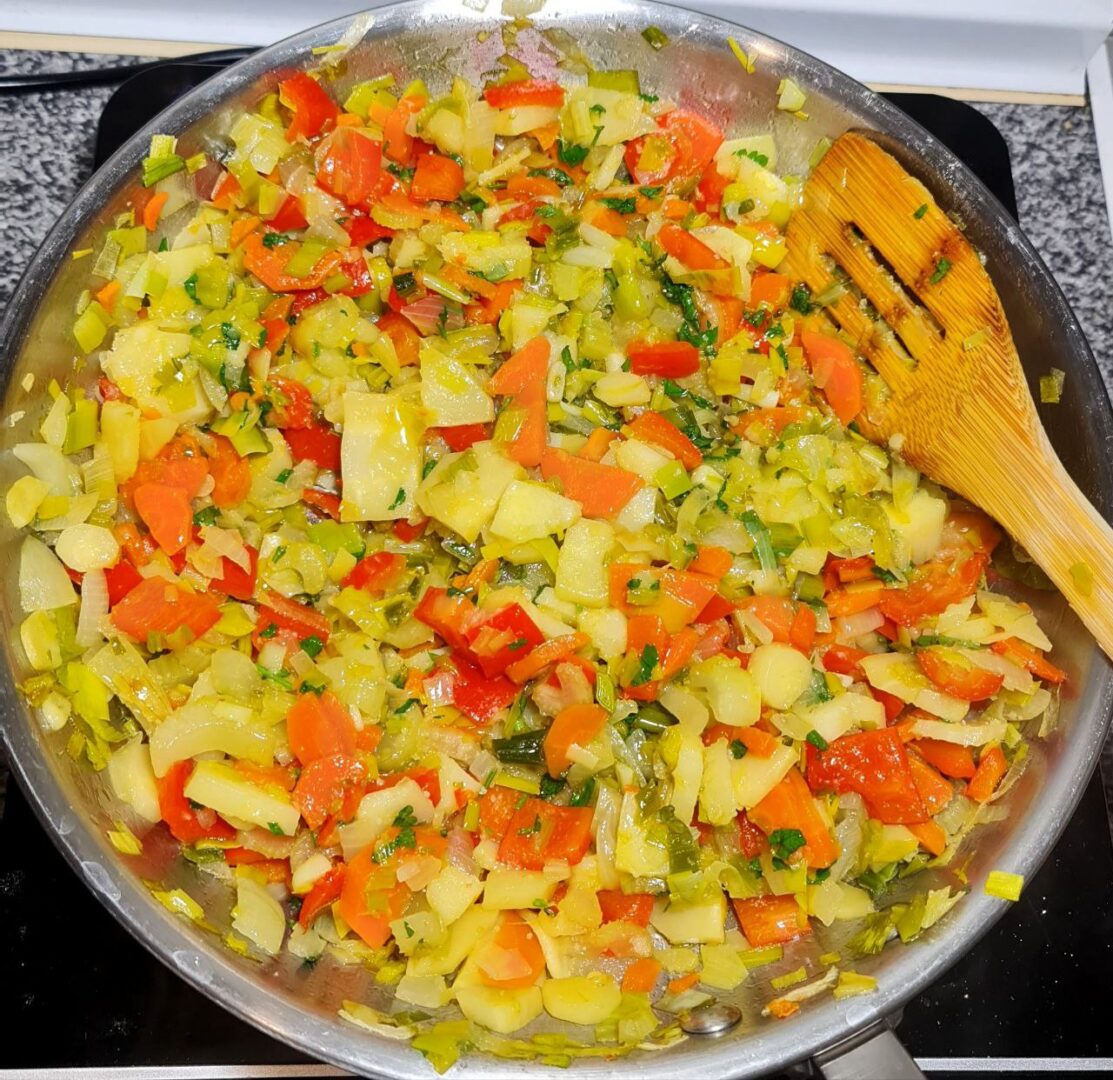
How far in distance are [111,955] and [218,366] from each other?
82 cm

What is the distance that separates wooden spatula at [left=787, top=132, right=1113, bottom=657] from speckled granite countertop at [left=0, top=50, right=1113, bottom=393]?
622mm

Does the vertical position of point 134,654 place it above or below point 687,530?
below

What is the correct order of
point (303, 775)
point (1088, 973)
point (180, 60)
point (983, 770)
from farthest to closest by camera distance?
point (180, 60) → point (1088, 973) → point (983, 770) → point (303, 775)

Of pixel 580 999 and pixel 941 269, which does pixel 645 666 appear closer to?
pixel 580 999

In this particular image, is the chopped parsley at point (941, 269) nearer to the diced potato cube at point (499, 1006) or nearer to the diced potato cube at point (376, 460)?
the diced potato cube at point (376, 460)

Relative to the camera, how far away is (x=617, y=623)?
4.51 ft

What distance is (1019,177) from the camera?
1972 millimetres

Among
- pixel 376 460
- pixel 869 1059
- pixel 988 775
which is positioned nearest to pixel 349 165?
pixel 376 460

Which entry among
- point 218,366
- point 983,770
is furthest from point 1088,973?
point 218,366

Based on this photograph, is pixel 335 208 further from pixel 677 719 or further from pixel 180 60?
pixel 677 719

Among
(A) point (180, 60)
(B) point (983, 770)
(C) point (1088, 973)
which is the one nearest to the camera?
(B) point (983, 770)

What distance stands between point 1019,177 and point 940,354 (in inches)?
29.4

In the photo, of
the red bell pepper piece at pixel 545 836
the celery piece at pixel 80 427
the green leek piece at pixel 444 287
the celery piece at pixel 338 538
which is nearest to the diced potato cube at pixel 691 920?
the red bell pepper piece at pixel 545 836

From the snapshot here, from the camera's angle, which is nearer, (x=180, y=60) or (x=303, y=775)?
(x=303, y=775)
